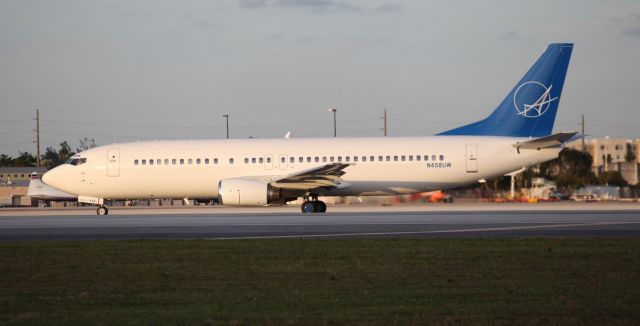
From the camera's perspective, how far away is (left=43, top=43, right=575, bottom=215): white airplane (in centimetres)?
3562

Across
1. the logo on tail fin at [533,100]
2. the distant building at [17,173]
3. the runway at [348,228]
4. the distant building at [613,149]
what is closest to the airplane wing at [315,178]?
the runway at [348,228]

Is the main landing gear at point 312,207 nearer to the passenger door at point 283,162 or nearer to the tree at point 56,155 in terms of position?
the passenger door at point 283,162

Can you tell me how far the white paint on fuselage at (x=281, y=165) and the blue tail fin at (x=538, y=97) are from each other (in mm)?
990

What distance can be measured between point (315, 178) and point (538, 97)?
9.78m

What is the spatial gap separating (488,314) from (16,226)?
20.2 m

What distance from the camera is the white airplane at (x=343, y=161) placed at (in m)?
35.6

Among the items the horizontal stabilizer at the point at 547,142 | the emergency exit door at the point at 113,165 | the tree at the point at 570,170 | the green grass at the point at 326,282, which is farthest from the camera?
the tree at the point at 570,170

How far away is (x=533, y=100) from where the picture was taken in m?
36.3

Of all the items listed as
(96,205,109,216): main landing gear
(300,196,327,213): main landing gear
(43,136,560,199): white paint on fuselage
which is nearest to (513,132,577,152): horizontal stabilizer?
(43,136,560,199): white paint on fuselage

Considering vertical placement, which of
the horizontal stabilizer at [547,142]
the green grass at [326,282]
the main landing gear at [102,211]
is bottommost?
the green grass at [326,282]

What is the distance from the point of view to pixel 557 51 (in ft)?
119

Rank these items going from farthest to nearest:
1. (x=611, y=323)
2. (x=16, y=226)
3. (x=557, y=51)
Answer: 1. (x=557, y=51)
2. (x=16, y=226)
3. (x=611, y=323)

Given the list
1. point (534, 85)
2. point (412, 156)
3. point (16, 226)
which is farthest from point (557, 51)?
point (16, 226)

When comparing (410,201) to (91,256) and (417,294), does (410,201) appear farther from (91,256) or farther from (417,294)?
(417,294)
